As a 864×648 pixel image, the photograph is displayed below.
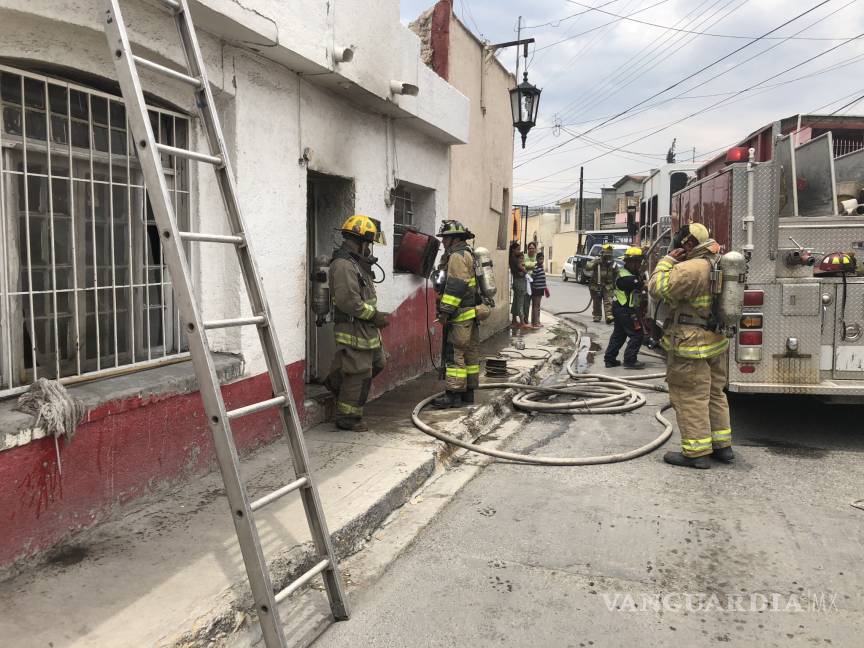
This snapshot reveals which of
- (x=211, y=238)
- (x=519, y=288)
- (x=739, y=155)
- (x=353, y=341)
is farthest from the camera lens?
(x=519, y=288)

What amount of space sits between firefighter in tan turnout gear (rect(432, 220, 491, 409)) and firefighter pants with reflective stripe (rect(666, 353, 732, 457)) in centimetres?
205

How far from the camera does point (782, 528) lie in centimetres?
385

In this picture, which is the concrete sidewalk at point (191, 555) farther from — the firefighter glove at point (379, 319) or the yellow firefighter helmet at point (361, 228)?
the yellow firefighter helmet at point (361, 228)

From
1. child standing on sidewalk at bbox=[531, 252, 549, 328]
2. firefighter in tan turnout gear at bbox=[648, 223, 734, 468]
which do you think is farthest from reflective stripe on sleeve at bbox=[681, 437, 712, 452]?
child standing on sidewalk at bbox=[531, 252, 549, 328]

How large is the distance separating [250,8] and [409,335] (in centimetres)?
427

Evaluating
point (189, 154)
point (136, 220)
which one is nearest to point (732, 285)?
point (189, 154)

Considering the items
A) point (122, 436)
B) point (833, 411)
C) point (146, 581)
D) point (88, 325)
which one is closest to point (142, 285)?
point (88, 325)

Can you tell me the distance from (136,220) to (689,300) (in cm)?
379

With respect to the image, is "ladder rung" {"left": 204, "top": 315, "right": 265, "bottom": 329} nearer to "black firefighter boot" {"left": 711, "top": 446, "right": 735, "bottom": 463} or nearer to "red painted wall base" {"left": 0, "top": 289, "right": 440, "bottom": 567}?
"red painted wall base" {"left": 0, "top": 289, "right": 440, "bottom": 567}

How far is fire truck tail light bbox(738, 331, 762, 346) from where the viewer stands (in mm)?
5246

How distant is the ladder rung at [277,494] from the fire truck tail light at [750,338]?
3869mm

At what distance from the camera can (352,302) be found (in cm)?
529

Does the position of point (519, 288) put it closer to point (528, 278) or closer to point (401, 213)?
point (528, 278)

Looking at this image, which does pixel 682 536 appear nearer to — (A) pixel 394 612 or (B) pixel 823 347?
(A) pixel 394 612
